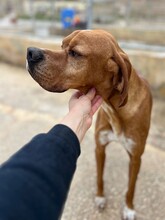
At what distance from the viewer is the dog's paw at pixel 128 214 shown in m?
2.71

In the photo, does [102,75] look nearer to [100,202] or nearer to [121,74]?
[121,74]

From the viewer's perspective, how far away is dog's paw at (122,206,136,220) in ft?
8.89

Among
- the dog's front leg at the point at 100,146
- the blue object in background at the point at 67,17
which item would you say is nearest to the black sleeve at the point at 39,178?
the dog's front leg at the point at 100,146

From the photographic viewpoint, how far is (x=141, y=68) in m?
4.82

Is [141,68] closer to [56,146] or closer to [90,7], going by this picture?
[90,7]

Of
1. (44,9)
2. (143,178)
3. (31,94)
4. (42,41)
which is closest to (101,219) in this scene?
(143,178)

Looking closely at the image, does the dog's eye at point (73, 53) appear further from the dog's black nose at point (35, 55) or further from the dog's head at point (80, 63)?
the dog's black nose at point (35, 55)

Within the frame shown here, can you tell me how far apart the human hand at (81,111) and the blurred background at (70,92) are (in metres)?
1.17

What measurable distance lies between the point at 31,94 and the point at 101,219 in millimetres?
3169

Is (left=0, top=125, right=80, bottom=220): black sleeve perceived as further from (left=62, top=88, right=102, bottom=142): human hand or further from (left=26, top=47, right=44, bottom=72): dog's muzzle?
(left=26, top=47, right=44, bottom=72): dog's muzzle

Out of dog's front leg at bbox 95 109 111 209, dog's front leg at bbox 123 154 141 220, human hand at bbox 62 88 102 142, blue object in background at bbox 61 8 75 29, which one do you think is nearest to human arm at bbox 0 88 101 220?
human hand at bbox 62 88 102 142

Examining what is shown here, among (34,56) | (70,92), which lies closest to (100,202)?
(34,56)

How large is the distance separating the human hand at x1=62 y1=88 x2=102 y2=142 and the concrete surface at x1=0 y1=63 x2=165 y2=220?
1173mm

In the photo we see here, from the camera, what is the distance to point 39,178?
1.07m
